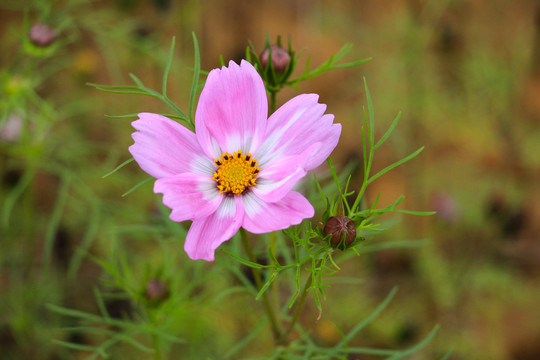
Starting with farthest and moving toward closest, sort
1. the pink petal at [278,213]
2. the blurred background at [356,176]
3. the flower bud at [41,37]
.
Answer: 1. the blurred background at [356,176]
2. the flower bud at [41,37]
3. the pink petal at [278,213]

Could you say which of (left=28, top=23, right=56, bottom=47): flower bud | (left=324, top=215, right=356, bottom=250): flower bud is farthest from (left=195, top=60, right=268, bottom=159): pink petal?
(left=28, top=23, right=56, bottom=47): flower bud

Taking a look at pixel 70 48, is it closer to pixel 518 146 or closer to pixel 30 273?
pixel 30 273

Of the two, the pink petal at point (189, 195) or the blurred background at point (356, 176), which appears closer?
the pink petal at point (189, 195)

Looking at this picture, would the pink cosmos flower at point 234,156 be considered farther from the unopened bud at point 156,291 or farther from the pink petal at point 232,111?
the unopened bud at point 156,291

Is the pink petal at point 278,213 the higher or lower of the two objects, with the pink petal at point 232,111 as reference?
lower

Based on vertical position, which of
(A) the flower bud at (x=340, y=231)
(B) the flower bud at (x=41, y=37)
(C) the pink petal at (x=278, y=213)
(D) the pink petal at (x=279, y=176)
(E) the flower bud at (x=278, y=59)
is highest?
(E) the flower bud at (x=278, y=59)

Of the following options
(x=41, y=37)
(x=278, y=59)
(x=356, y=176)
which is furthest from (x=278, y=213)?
(x=356, y=176)

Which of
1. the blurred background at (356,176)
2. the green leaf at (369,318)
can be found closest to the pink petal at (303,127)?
the green leaf at (369,318)
